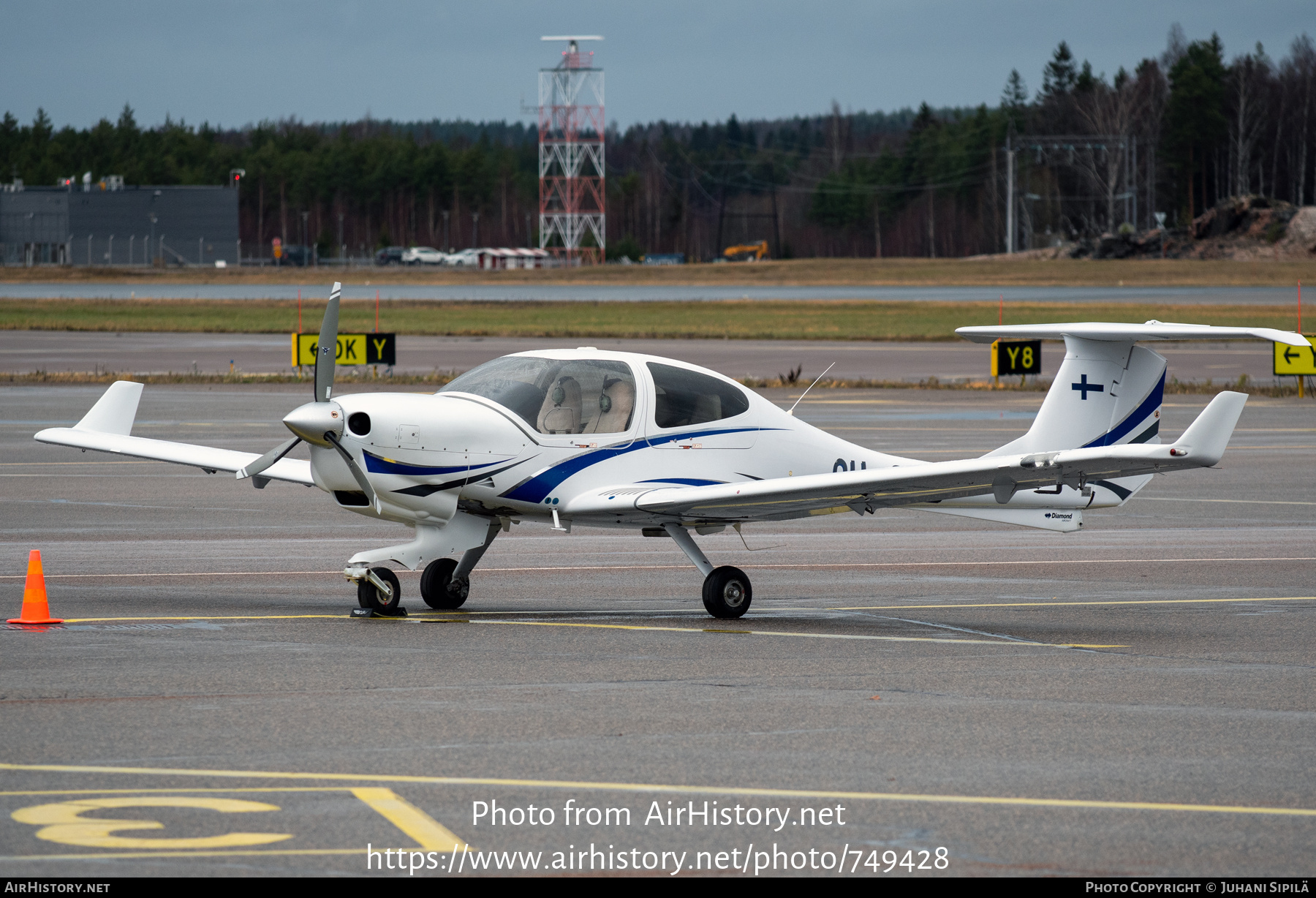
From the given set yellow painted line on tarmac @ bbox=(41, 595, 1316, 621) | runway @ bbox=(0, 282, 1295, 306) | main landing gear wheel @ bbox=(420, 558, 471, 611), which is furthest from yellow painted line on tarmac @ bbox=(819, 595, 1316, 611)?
runway @ bbox=(0, 282, 1295, 306)

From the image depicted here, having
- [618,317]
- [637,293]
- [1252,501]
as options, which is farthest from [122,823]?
[637,293]

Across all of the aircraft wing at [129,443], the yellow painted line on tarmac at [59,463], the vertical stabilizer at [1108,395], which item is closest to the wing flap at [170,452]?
the aircraft wing at [129,443]

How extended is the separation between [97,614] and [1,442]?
15052 mm

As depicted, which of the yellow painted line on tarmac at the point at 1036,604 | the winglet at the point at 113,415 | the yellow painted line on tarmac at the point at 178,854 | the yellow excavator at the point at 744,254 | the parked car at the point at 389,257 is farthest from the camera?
the yellow excavator at the point at 744,254

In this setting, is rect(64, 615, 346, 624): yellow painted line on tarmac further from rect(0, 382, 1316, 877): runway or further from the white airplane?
the white airplane

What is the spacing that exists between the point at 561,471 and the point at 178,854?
6.23 metres

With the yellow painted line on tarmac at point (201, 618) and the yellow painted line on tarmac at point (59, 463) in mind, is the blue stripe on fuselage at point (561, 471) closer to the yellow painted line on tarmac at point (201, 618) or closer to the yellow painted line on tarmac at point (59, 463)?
the yellow painted line on tarmac at point (201, 618)

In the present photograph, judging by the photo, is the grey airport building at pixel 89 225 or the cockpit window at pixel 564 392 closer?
the cockpit window at pixel 564 392

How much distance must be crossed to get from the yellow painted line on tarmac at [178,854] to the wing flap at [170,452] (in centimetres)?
716

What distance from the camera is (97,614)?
11719 mm

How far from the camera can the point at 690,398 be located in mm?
12531

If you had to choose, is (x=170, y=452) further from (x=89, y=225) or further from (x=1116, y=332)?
(x=89, y=225)

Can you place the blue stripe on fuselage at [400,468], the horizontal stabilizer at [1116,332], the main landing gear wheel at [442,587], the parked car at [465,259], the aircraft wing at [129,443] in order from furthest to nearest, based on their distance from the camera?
the parked car at [465,259] < the aircraft wing at [129,443] < the main landing gear wheel at [442,587] < the horizontal stabilizer at [1116,332] < the blue stripe on fuselage at [400,468]

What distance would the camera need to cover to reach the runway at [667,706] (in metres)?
6.29
